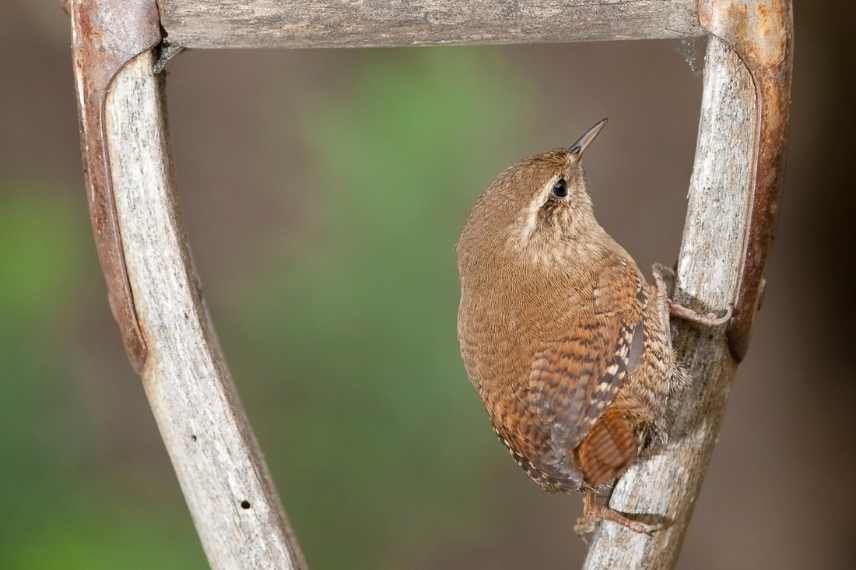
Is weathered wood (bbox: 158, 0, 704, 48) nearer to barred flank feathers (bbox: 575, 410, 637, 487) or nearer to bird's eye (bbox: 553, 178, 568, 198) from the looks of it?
bird's eye (bbox: 553, 178, 568, 198)

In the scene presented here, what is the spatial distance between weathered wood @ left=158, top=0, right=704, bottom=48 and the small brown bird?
0.65ft

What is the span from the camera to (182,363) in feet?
5.78

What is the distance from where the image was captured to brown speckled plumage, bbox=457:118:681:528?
1.62 m

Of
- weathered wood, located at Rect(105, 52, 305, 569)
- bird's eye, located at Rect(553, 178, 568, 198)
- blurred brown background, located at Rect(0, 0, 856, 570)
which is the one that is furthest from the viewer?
blurred brown background, located at Rect(0, 0, 856, 570)

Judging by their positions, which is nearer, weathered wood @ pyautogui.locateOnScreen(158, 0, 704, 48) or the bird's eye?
weathered wood @ pyautogui.locateOnScreen(158, 0, 704, 48)

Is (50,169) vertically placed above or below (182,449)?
above

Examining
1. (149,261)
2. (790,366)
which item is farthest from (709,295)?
(790,366)

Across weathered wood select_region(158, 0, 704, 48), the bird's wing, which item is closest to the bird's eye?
the bird's wing

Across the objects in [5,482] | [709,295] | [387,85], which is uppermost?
[387,85]

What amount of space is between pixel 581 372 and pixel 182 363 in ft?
1.99

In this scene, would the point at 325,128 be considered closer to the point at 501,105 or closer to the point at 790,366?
the point at 501,105

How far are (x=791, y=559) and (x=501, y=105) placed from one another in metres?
1.22

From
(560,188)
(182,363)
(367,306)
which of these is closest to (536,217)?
(560,188)

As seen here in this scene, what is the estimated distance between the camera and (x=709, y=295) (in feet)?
5.40
